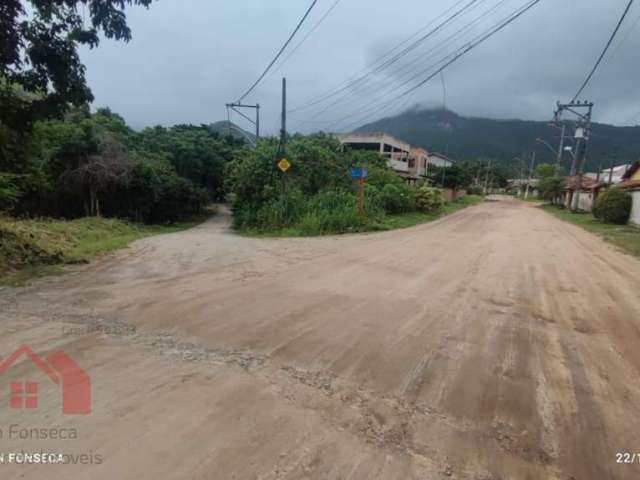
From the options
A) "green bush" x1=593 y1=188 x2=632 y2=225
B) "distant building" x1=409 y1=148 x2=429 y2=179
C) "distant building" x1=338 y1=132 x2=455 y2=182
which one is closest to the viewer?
"green bush" x1=593 y1=188 x2=632 y2=225

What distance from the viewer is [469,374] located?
3236 millimetres

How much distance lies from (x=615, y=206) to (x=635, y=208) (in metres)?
Result: 0.80

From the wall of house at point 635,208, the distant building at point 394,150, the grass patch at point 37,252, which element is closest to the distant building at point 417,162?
the distant building at point 394,150

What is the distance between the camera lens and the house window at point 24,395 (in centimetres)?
250

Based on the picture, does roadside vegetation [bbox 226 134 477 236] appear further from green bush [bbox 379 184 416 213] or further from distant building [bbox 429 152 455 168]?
distant building [bbox 429 152 455 168]

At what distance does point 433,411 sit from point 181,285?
4338 mm

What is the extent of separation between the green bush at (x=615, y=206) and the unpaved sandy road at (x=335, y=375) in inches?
629

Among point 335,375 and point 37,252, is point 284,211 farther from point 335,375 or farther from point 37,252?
point 335,375

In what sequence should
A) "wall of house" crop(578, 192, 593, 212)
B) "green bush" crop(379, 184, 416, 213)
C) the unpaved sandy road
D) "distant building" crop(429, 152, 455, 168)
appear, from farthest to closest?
1. "distant building" crop(429, 152, 455, 168)
2. "wall of house" crop(578, 192, 593, 212)
3. "green bush" crop(379, 184, 416, 213)
4. the unpaved sandy road

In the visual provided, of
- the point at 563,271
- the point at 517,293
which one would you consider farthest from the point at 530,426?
the point at 563,271

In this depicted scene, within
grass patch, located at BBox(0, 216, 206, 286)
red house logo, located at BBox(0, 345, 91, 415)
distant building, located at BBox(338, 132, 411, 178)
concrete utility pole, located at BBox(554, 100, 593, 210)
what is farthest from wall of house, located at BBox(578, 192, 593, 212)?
red house logo, located at BBox(0, 345, 91, 415)

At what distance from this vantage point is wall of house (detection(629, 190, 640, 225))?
59.2ft

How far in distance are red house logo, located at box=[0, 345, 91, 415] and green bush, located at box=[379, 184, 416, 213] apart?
17.3 metres

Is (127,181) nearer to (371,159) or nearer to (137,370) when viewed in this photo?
(371,159)
